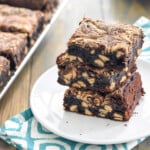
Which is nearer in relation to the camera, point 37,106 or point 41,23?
point 37,106

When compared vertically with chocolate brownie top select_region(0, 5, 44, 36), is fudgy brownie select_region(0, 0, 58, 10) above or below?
above

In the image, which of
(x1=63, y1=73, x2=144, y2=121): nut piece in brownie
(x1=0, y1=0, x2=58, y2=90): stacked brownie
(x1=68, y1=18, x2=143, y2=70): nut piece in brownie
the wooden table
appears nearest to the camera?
(x1=68, y1=18, x2=143, y2=70): nut piece in brownie

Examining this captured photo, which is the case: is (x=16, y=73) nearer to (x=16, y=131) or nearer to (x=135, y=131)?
(x=16, y=131)

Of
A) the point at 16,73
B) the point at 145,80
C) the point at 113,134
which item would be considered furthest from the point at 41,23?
the point at 113,134

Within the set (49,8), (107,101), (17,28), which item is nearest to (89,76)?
(107,101)

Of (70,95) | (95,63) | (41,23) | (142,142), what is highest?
(41,23)

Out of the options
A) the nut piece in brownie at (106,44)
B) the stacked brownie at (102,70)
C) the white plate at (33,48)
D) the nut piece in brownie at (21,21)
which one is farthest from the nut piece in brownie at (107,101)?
the nut piece in brownie at (21,21)

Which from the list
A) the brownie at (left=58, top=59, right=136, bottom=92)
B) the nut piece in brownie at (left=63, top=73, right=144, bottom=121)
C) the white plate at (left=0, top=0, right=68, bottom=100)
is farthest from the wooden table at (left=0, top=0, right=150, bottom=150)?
the brownie at (left=58, top=59, right=136, bottom=92)

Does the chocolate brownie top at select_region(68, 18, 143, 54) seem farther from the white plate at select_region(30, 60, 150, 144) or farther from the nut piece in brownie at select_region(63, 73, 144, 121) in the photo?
the white plate at select_region(30, 60, 150, 144)
